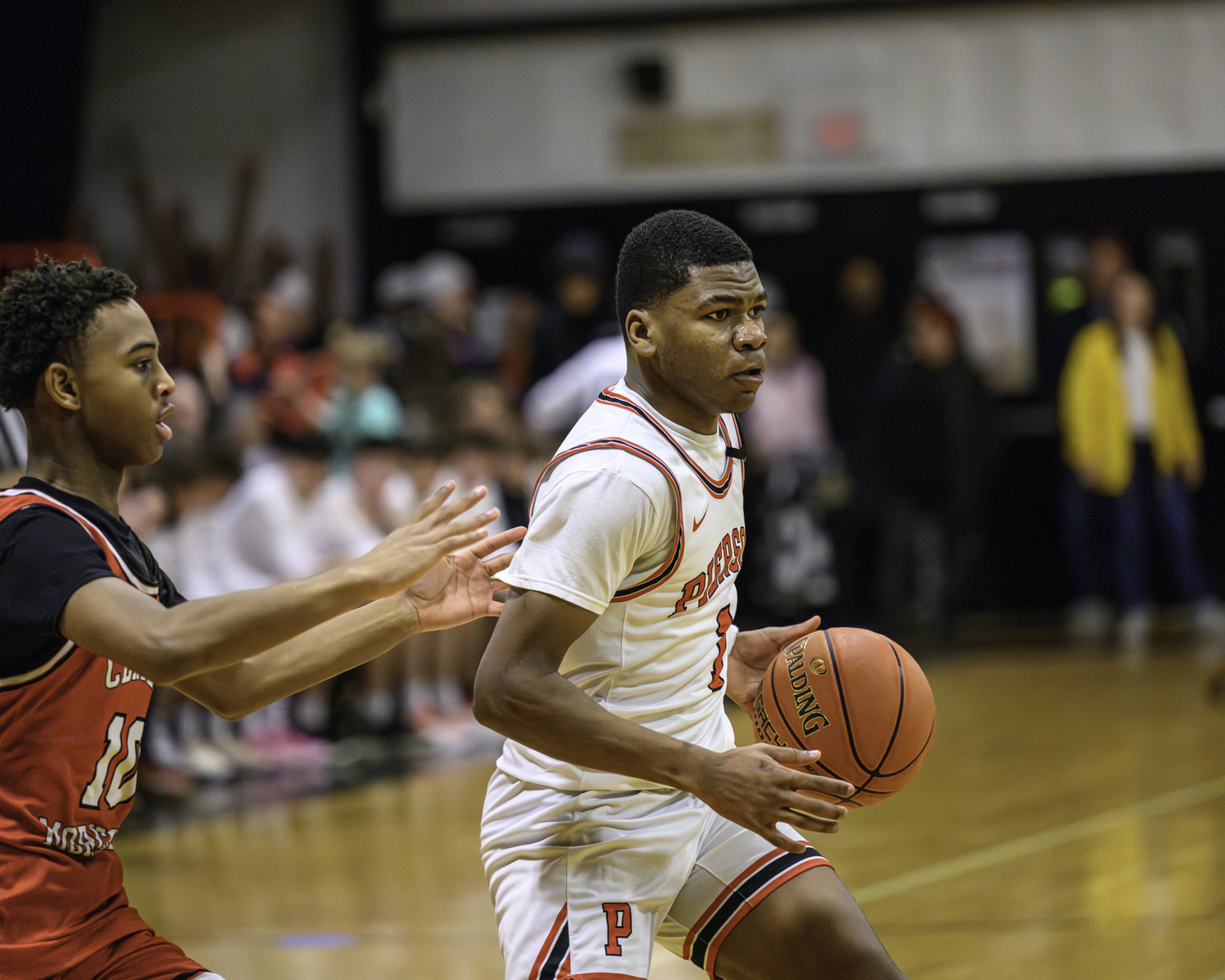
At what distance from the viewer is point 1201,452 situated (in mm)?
11680

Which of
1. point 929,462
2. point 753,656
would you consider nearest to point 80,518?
point 753,656

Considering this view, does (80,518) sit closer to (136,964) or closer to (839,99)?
(136,964)

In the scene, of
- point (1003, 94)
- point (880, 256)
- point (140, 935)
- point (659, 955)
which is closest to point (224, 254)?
point (880, 256)

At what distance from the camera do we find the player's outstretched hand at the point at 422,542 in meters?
2.46

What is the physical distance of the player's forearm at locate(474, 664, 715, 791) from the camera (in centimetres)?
243

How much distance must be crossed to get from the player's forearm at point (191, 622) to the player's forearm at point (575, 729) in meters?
0.31

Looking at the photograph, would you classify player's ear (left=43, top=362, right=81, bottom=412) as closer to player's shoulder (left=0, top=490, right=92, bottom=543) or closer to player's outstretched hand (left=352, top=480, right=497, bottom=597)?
player's shoulder (left=0, top=490, right=92, bottom=543)

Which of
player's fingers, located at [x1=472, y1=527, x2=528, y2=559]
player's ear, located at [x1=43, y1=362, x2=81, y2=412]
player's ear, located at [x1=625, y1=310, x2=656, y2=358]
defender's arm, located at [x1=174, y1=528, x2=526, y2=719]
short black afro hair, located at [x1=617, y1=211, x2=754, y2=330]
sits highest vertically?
short black afro hair, located at [x1=617, y1=211, x2=754, y2=330]

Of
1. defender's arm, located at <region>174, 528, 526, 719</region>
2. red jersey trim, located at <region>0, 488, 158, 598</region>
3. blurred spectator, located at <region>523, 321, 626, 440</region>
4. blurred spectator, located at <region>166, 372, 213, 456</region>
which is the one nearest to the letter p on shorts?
defender's arm, located at <region>174, 528, 526, 719</region>

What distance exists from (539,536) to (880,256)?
10.2 m

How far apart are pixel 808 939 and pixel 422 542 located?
0.94 m

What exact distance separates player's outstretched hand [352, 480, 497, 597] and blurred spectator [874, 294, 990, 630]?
842cm

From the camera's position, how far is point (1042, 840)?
5.55 m

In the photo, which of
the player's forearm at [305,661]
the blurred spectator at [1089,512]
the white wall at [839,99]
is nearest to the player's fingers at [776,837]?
the player's forearm at [305,661]
